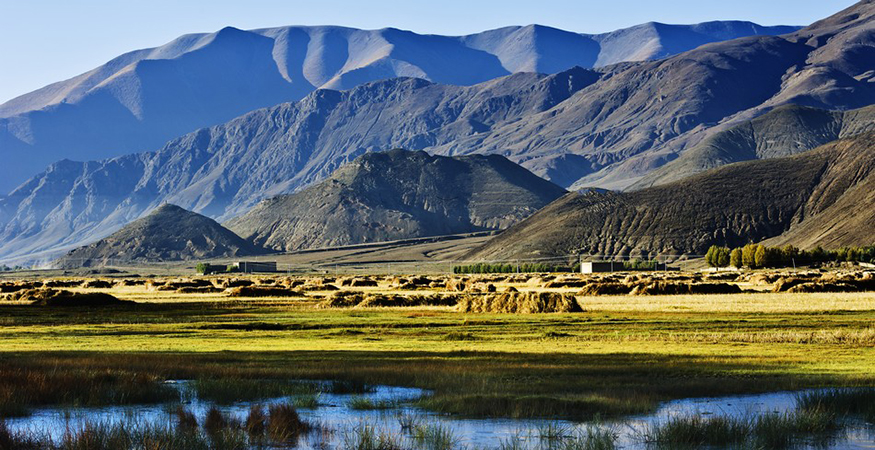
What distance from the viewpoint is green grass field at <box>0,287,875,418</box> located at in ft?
77.6

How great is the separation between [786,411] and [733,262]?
176 m

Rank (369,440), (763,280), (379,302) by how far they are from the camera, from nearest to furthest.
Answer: (369,440) < (379,302) < (763,280)

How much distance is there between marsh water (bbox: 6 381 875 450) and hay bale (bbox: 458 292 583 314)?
3855 cm

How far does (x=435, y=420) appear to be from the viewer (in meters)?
20.4

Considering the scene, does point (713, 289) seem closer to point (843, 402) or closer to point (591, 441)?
point (843, 402)

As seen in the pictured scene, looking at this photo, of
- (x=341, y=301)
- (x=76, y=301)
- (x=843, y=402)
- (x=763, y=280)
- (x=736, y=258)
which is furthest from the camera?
(x=736, y=258)

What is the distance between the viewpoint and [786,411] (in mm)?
20141

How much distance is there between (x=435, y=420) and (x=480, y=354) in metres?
13.2

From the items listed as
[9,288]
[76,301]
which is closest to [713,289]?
[76,301]

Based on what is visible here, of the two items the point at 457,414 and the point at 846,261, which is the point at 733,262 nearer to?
the point at 846,261

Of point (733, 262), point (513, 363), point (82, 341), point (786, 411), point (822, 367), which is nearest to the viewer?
point (786, 411)

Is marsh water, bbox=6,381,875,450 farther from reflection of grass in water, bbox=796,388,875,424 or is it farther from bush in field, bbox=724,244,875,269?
bush in field, bbox=724,244,875,269

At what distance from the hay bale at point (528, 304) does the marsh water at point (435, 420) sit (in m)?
38.5

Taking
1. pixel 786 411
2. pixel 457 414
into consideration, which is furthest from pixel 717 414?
pixel 457 414
